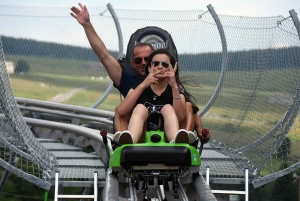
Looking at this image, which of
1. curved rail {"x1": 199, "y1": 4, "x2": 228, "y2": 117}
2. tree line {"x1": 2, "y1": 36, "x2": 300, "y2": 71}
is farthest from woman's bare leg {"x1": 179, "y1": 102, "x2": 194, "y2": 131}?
curved rail {"x1": 199, "y1": 4, "x2": 228, "y2": 117}

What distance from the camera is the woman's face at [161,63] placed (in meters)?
8.86

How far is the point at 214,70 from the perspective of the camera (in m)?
13.6

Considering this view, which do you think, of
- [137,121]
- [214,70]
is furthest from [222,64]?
[137,121]

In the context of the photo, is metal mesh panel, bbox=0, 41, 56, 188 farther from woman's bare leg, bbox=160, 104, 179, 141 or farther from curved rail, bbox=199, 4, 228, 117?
curved rail, bbox=199, 4, 228, 117

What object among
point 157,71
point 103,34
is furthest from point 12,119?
point 103,34

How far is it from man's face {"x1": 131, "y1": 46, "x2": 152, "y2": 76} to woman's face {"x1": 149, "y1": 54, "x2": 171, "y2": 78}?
34.8 inches

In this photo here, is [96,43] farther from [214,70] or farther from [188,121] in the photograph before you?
[214,70]

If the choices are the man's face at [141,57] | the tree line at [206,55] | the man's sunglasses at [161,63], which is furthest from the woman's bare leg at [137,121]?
the tree line at [206,55]

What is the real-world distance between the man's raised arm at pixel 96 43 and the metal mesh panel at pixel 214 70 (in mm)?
690

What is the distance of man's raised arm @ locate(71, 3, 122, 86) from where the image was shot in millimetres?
9453

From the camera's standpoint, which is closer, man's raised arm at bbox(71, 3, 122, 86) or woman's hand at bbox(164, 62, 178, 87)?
woman's hand at bbox(164, 62, 178, 87)

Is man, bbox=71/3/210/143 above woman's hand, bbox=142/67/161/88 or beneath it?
above

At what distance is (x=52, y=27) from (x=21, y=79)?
111cm

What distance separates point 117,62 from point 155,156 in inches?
81.0
